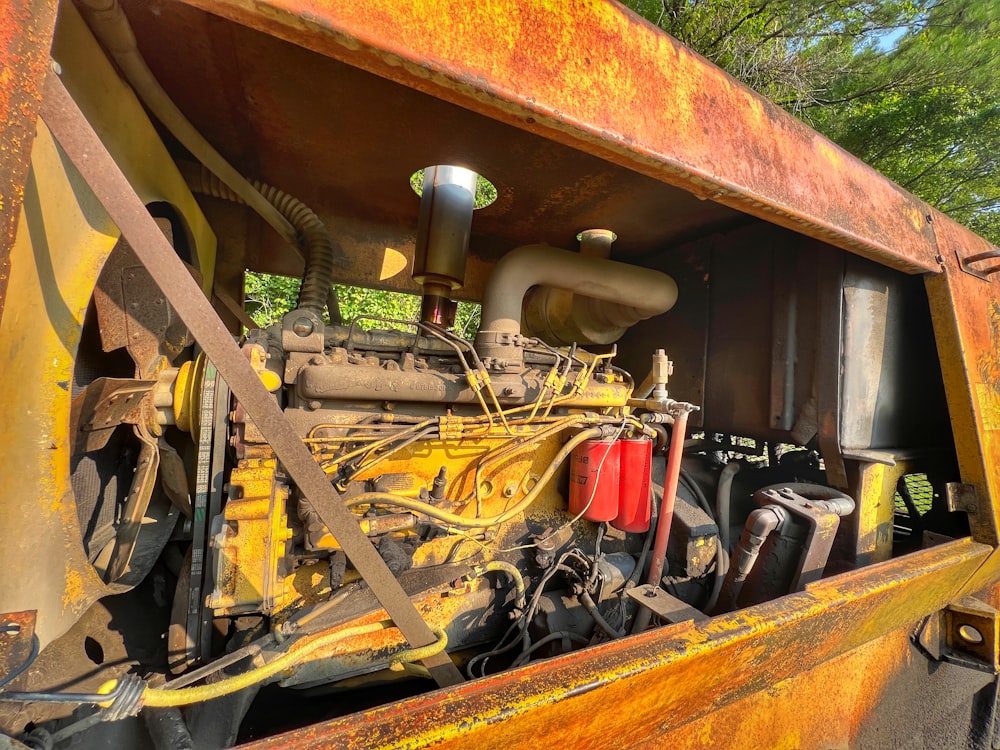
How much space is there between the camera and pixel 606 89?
949 millimetres

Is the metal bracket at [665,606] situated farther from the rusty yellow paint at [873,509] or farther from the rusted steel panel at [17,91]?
the rusted steel panel at [17,91]

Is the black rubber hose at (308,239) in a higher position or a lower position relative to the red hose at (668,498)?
higher

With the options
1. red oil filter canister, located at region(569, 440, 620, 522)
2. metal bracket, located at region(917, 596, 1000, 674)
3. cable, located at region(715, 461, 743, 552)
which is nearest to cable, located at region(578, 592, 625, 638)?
red oil filter canister, located at region(569, 440, 620, 522)

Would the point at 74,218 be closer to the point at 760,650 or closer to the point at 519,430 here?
the point at 519,430

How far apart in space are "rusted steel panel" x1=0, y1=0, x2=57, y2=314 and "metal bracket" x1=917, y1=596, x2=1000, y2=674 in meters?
2.77

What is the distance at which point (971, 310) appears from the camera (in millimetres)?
1736

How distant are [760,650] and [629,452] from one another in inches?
28.0

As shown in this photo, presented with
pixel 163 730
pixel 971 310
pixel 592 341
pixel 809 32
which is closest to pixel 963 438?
pixel 971 310

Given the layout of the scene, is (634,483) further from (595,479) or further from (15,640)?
(15,640)

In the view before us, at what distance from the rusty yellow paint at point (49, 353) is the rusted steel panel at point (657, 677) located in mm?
609

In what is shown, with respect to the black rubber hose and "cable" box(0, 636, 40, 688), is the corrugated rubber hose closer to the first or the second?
the black rubber hose

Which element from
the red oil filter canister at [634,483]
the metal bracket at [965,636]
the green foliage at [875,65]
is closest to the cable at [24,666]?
the red oil filter canister at [634,483]

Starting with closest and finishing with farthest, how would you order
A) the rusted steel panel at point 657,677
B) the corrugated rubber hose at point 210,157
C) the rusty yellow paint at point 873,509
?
the rusted steel panel at point 657,677
the corrugated rubber hose at point 210,157
the rusty yellow paint at point 873,509

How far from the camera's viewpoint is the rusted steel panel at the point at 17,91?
0.58m
